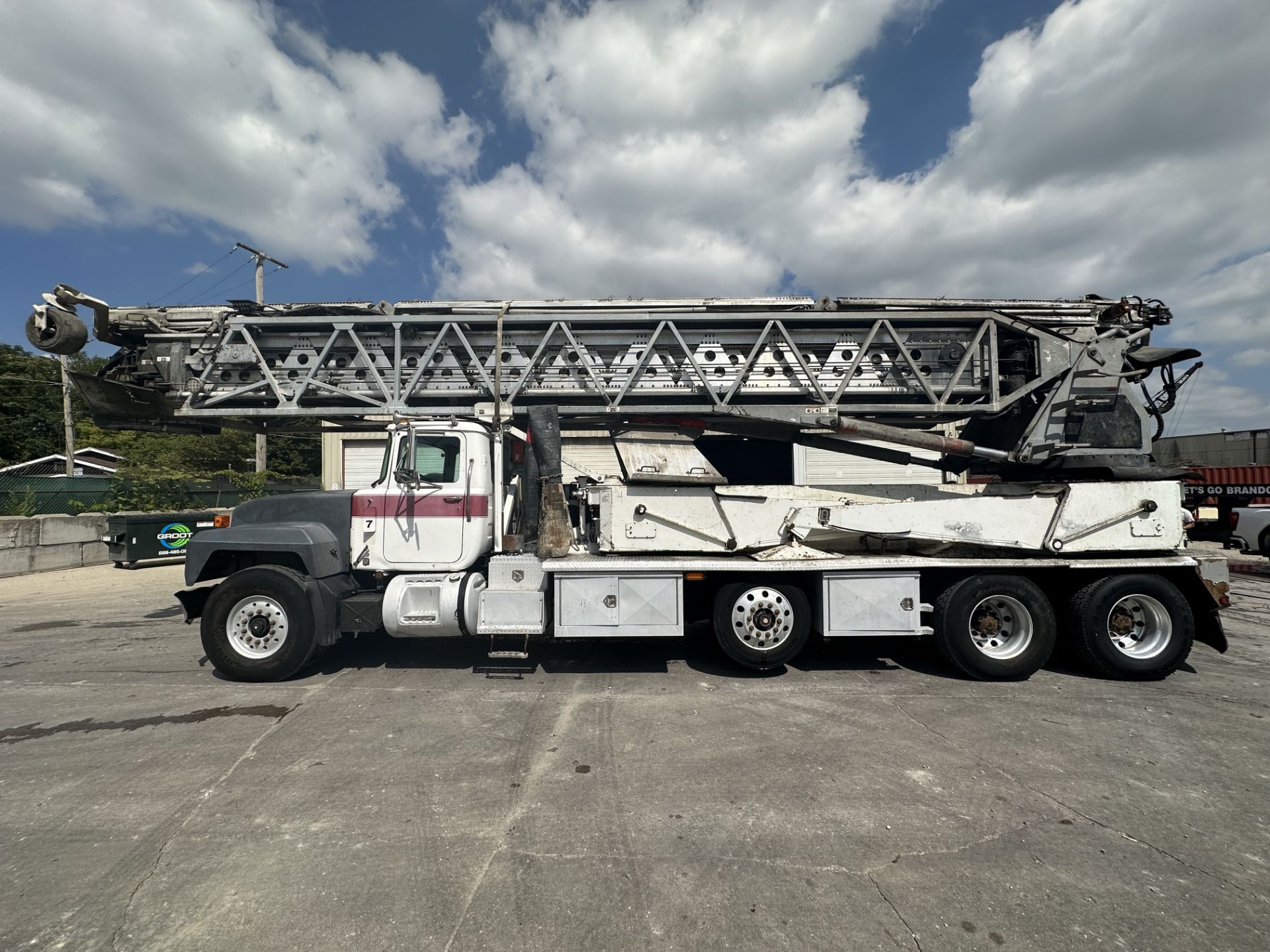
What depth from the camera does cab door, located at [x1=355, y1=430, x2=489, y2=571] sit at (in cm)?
602

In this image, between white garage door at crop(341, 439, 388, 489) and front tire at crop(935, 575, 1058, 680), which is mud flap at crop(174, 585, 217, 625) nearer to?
white garage door at crop(341, 439, 388, 489)

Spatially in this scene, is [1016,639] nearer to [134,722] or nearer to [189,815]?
[189,815]

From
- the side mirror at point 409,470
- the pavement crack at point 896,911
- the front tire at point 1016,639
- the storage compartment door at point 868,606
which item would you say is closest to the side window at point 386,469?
the side mirror at point 409,470

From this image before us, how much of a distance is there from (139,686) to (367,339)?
4.11 metres

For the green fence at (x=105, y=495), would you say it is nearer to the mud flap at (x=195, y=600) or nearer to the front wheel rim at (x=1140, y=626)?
the mud flap at (x=195, y=600)

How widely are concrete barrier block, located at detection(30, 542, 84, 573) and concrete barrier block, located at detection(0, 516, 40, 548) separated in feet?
0.80

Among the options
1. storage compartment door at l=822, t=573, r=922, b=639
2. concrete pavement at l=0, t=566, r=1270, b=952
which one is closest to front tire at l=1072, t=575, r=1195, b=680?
concrete pavement at l=0, t=566, r=1270, b=952

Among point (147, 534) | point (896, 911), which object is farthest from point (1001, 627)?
point (147, 534)

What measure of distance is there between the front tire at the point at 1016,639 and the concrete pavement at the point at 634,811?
0.71 feet

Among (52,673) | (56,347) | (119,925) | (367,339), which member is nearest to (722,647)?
(119,925)

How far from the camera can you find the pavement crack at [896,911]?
2420 millimetres

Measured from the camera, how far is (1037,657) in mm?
5598

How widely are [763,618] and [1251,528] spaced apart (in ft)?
56.8

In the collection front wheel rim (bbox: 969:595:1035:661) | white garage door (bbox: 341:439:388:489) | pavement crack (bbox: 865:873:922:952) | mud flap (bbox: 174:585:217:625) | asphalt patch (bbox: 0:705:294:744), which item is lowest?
pavement crack (bbox: 865:873:922:952)
